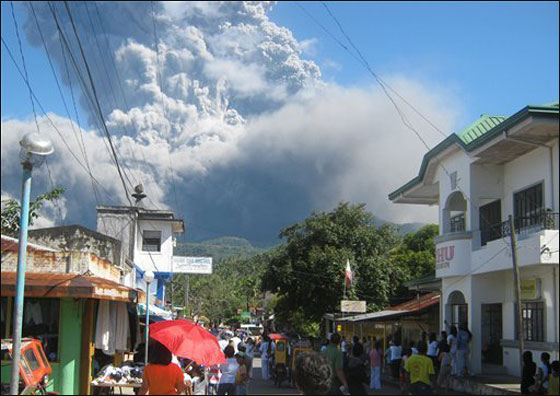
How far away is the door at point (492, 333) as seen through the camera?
990 inches

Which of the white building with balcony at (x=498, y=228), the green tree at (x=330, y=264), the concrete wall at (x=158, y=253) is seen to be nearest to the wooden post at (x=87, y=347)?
the white building with balcony at (x=498, y=228)

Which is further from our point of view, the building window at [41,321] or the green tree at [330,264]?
the green tree at [330,264]

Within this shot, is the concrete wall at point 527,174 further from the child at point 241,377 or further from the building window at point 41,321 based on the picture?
the building window at point 41,321

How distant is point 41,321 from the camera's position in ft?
47.0

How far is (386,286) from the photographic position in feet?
142

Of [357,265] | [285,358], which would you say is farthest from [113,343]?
[357,265]

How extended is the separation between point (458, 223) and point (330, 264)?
13671mm

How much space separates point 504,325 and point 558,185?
6.13m

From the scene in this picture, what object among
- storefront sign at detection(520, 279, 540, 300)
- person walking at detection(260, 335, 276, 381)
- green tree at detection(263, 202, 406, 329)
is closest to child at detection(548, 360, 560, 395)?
storefront sign at detection(520, 279, 540, 300)

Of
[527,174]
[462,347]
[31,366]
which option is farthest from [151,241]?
[31,366]

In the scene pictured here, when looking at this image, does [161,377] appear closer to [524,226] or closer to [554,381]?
[554,381]

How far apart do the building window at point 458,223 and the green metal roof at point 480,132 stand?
2.15m

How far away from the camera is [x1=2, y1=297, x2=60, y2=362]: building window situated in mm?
13984

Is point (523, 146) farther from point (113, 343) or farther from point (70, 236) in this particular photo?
point (70, 236)
